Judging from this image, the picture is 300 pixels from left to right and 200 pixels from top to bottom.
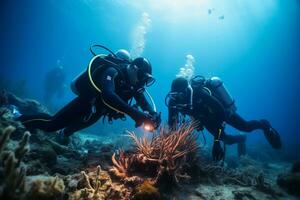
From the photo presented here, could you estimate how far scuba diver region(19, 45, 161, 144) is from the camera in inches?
193

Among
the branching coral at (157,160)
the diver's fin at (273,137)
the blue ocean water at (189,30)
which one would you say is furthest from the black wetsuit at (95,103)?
the blue ocean water at (189,30)

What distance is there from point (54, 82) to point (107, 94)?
75.6 feet

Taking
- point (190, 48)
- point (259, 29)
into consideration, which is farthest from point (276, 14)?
point (190, 48)

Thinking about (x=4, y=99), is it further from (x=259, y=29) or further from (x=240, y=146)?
(x=259, y=29)

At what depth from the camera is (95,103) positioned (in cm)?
584

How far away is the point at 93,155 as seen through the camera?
16.9 feet

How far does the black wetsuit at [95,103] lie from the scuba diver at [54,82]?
20603mm

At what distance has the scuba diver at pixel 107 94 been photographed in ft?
16.1

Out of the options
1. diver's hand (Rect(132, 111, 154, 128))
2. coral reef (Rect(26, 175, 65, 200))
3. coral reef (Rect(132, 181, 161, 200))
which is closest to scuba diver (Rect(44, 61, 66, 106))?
diver's hand (Rect(132, 111, 154, 128))

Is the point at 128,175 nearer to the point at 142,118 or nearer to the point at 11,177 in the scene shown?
the point at 142,118

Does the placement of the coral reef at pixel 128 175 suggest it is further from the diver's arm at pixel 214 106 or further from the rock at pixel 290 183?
the diver's arm at pixel 214 106

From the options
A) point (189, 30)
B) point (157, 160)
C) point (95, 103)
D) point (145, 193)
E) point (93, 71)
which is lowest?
point (145, 193)

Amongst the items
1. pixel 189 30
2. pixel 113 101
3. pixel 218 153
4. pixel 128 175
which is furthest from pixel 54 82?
pixel 189 30

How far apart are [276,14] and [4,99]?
41.1 m
